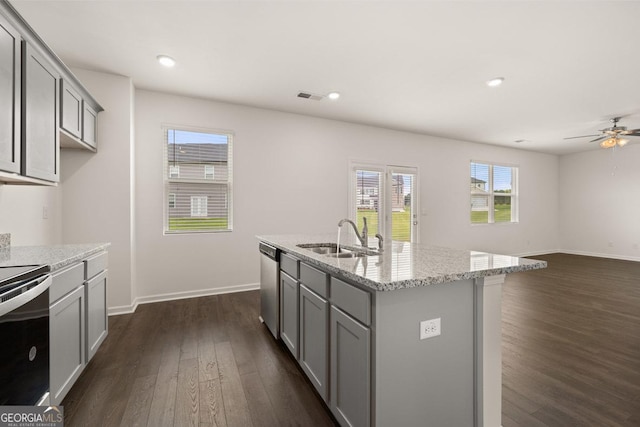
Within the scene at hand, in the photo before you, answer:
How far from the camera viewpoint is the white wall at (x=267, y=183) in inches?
152

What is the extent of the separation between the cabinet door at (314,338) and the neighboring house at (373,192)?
11.6ft

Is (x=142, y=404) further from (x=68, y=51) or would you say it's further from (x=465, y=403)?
(x=68, y=51)

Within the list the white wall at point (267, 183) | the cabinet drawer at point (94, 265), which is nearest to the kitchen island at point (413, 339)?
the cabinet drawer at point (94, 265)

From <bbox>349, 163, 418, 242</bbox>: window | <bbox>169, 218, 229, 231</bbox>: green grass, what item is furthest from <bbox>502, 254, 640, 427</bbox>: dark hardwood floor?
<bbox>169, 218, 229, 231</bbox>: green grass

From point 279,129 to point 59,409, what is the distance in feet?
12.9

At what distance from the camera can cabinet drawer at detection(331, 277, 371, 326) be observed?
4.39 ft

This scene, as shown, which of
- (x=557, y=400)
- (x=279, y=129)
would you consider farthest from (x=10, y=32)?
(x=557, y=400)

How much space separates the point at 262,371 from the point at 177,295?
231 cm

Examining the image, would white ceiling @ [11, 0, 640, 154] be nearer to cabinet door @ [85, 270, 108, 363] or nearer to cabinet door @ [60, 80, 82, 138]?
cabinet door @ [60, 80, 82, 138]

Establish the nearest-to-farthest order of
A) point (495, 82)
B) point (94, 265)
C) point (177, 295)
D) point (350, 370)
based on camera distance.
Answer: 1. point (350, 370)
2. point (94, 265)
3. point (495, 82)
4. point (177, 295)

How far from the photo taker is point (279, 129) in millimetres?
4633

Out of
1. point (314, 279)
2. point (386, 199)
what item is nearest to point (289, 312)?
point (314, 279)

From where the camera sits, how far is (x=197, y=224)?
13.6 feet

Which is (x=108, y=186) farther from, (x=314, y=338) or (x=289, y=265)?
(x=314, y=338)
